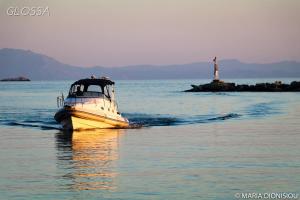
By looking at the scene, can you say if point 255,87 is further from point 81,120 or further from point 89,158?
point 89,158

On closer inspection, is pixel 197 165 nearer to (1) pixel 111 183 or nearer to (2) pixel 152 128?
(1) pixel 111 183

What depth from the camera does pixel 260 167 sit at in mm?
19953

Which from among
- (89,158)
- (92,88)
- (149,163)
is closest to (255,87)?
(92,88)

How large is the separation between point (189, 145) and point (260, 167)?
6.44 m

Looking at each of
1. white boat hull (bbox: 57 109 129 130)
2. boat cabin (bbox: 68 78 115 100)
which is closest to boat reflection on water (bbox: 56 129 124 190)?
white boat hull (bbox: 57 109 129 130)

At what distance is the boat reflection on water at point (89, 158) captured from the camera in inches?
694

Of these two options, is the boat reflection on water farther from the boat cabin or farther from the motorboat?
the boat cabin

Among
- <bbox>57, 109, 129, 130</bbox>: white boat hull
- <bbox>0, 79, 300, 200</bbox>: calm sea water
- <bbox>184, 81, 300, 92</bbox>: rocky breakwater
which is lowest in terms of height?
<bbox>0, 79, 300, 200</bbox>: calm sea water

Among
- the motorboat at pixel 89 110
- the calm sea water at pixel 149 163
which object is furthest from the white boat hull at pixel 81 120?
the calm sea water at pixel 149 163

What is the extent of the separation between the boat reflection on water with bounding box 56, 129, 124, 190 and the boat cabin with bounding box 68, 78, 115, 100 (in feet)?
7.06

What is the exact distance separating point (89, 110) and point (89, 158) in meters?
11.1

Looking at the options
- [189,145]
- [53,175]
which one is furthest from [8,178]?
[189,145]

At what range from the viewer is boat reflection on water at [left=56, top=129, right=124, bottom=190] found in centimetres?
1763

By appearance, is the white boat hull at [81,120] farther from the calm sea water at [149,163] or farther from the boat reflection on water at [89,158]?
the calm sea water at [149,163]
